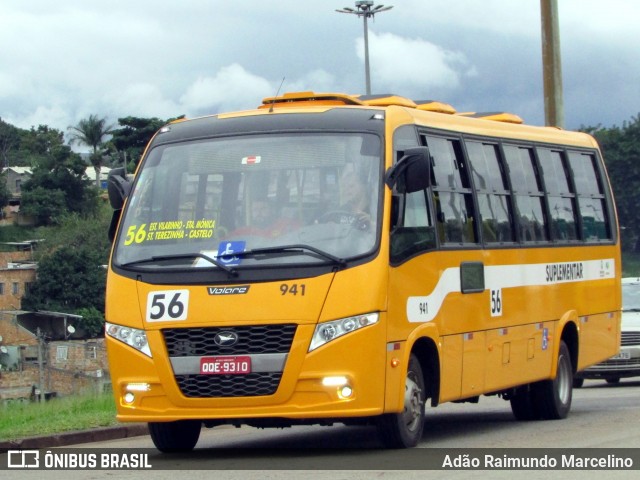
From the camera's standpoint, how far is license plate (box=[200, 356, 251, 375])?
11.1 m

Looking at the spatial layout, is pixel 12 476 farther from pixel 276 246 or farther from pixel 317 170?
pixel 317 170

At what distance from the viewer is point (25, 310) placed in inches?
3765

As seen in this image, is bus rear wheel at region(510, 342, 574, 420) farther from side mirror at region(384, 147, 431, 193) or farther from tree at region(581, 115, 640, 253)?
tree at region(581, 115, 640, 253)

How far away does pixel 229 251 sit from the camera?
11.5m

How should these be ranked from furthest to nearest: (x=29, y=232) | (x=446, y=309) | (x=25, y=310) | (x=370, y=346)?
(x=29, y=232) → (x=25, y=310) → (x=446, y=309) → (x=370, y=346)

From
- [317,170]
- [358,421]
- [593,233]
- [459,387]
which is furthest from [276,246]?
[593,233]

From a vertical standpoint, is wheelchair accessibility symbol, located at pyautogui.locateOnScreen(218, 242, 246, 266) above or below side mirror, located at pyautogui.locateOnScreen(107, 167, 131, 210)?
below

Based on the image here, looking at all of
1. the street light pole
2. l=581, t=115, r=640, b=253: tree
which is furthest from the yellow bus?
l=581, t=115, r=640, b=253: tree

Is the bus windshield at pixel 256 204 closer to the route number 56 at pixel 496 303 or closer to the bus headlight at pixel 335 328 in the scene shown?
the bus headlight at pixel 335 328

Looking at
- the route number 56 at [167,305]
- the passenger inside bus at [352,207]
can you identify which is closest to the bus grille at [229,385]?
the route number 56 at [167,305]

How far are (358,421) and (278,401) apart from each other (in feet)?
2.66

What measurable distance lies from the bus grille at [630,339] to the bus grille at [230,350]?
1254cm

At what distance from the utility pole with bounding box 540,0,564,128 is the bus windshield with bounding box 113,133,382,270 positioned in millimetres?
11442

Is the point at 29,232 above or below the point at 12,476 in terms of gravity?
above
